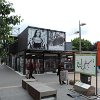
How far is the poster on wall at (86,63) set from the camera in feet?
43.3

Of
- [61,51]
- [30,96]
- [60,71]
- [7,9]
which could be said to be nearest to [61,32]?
[61,51]

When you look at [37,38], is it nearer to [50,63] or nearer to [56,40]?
[56,40]

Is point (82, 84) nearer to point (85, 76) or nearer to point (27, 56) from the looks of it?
point (85, 76)

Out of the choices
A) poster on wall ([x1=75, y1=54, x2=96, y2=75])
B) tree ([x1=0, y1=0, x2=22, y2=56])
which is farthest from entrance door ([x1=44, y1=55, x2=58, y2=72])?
tree ([x1=0, y1=0, x2=22, y2=56])

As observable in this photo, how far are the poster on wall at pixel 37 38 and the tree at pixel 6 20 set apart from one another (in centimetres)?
1895

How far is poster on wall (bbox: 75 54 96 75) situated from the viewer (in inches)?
520

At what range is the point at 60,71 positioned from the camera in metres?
18.2

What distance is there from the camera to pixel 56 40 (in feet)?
103

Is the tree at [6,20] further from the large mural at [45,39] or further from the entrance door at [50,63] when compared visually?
the entrance door at [50,63]

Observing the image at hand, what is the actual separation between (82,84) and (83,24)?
1354 centimetres

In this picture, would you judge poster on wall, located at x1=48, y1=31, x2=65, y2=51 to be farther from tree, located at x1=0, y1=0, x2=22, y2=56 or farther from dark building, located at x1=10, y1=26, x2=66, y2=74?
tree, located at x1=0, y1=0, x2=22, y2=56

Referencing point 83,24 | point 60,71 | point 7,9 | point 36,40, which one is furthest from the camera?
point 36,40

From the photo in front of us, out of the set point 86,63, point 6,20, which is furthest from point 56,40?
point 6,20

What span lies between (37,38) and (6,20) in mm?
19792
